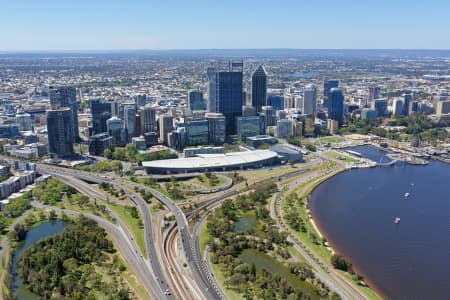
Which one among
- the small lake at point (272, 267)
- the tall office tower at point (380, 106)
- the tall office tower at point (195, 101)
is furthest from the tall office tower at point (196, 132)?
the tall office tower at point (380, 106)

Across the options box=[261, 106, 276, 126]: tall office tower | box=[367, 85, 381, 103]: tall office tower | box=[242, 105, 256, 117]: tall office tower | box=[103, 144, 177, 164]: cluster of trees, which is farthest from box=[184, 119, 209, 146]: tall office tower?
box=[367, 85, 381, 103]: tall office tower

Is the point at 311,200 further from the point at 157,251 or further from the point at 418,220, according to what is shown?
the point at 157,251

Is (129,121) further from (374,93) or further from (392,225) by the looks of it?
(374,93)

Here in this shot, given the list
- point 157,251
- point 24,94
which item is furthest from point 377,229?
point 24,94

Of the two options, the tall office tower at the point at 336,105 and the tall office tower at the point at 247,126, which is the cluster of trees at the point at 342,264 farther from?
→ the tall office tower at the point at 336,105

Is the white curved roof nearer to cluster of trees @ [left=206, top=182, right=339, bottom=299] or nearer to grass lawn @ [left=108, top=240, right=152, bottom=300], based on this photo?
cluster of trees @ [left=206, top=182, right=339, bottom=299]
